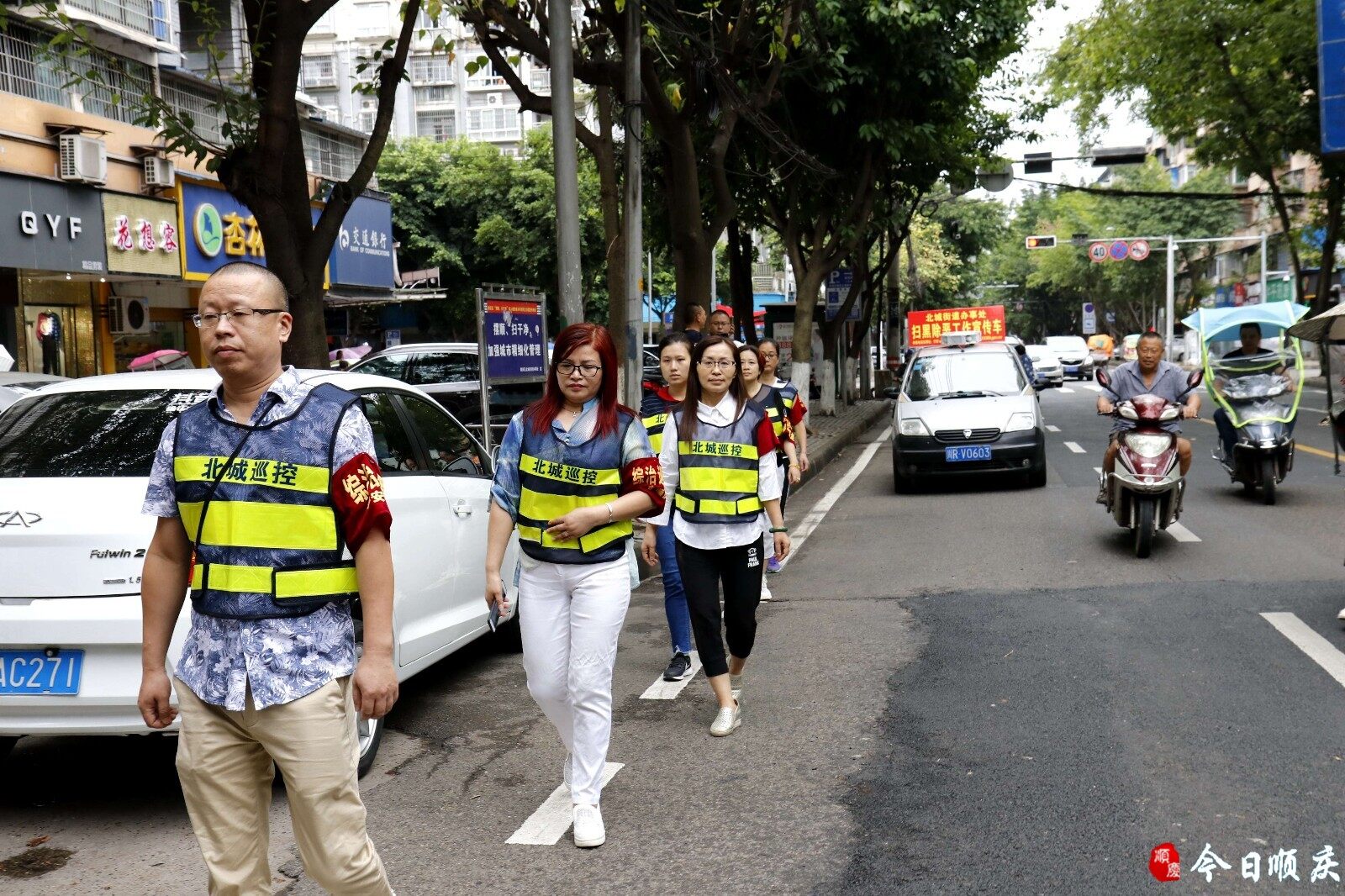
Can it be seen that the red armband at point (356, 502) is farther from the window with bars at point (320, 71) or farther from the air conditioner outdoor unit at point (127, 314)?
the window with bars at point (320, 71)

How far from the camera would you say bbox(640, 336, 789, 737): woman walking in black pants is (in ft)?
17.6

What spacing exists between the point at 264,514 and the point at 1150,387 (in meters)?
7.82

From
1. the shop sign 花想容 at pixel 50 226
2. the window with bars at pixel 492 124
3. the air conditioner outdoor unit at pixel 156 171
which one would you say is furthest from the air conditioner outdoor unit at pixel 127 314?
the window with bars at pixel 492 124

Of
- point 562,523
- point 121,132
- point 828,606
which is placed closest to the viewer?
point 562,523

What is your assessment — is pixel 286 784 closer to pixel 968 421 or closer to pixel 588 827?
pixel 588 827

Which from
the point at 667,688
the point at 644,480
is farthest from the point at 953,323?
the point at 644,480

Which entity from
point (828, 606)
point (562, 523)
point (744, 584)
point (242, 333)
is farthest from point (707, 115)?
point (242, 333)

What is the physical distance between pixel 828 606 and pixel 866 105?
14414 mm

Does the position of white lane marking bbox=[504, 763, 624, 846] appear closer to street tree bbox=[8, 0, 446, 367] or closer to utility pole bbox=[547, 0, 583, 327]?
street tree bbox=[8, 0, 446, 367]

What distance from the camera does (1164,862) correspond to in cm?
377

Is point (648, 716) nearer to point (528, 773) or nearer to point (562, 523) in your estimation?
point (528, 773)

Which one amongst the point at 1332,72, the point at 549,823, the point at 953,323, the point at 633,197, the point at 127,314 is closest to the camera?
the point at 549,823

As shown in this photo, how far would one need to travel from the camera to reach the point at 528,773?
16.3 feet

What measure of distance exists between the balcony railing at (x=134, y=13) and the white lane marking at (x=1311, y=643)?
16.8 metres
